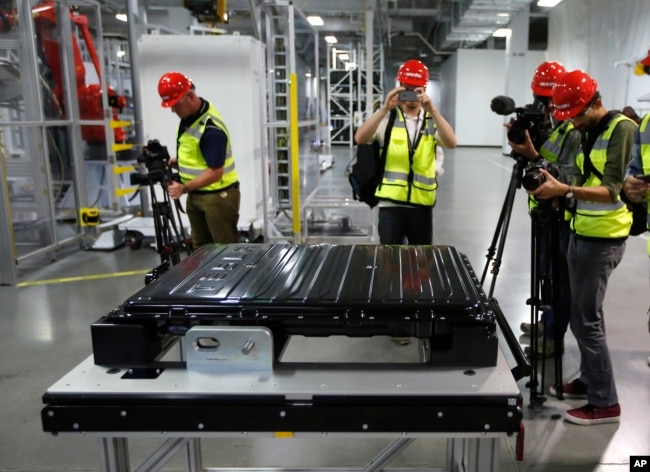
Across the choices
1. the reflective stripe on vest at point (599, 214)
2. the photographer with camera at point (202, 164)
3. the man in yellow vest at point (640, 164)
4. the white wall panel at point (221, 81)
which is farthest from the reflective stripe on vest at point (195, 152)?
the man in yellow vest at point (640, 164)

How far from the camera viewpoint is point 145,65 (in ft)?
19.1

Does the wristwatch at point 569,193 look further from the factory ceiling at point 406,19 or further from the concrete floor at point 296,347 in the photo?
the factory ceiling at point 406,19

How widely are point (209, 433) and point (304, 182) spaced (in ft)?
17.8

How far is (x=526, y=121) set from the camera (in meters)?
2.90

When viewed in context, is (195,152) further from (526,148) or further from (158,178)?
(526,148)

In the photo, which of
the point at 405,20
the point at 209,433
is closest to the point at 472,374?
the point at 209,433

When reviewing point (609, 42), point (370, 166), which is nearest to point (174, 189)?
point (370, 166)

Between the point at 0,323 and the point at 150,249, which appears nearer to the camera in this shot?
the point at 0,323

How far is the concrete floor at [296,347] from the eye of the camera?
236 centimetres

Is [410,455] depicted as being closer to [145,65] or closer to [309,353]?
[309,353]

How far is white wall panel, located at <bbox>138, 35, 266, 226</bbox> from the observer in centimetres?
570

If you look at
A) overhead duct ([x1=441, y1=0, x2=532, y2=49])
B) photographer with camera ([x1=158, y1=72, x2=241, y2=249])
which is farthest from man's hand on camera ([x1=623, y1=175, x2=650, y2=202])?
overhead duct ([x1=441, y1=0, x2=532, y2=49])

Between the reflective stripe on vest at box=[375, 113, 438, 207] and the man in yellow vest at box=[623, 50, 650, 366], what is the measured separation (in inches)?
40.9

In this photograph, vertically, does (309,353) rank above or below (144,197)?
below
